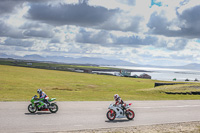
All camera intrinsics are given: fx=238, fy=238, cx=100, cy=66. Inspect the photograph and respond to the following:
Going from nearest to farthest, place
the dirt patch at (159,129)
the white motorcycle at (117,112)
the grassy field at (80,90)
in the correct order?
the dirt patch at (159,129) < the white motorcycle at (117,112) < the grassy field at (80,90)

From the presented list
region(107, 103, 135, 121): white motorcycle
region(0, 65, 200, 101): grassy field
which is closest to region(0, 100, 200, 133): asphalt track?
Answer: region(107, 103, 135, 121): white motorcycle

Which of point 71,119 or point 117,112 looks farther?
point 117,112

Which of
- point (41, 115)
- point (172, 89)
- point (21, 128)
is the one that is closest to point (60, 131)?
point (21, 128)

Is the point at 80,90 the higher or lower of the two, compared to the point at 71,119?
higher

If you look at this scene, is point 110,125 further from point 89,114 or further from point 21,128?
point 21,128

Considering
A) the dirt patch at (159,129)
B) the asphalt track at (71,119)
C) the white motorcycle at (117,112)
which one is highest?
the white motorcycle at (117,112)

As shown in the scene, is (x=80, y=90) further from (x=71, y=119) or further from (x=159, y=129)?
(x=159, y=129)

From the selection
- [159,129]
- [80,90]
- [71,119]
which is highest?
[80,90]

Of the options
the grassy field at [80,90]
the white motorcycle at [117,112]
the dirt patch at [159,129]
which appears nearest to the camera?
the dirt patch at [159,129]

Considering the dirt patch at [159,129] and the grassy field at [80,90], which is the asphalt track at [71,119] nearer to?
the dirt patch at [159,129]

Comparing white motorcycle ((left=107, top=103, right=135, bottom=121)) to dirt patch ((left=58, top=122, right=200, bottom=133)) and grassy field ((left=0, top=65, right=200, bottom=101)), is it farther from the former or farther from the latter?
grassy field ((left=0, top=65, right=200, bottom=101))

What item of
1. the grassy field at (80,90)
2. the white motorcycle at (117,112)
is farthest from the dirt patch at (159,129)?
the grassy field at (80,90)

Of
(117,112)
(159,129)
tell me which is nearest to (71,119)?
(117,112)

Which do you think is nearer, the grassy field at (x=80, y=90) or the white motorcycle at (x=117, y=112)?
the white motorcycle at (x=117, y=112)
